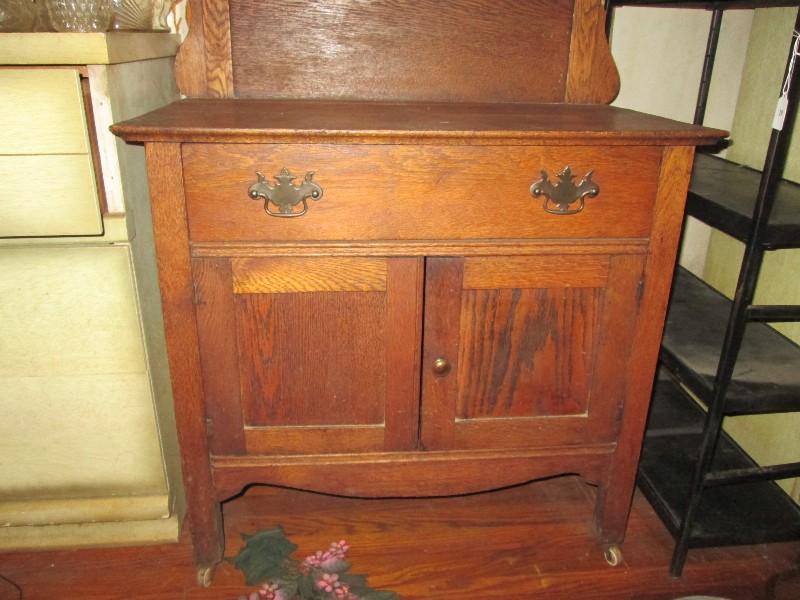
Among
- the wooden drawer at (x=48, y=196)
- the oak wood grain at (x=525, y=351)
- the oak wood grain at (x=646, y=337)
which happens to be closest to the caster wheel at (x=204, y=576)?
the oak wood grain at (x=525, y=351)

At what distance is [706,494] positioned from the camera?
1546 mm

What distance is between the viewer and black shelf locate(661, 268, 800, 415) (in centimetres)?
128

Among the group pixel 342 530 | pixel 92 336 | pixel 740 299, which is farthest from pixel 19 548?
pixel 740 299

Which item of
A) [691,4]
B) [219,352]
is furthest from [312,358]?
[691,4]

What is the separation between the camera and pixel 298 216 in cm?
111

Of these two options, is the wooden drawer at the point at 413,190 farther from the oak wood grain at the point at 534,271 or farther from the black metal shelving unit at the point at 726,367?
the black metal shelving unit at the point at 726,367

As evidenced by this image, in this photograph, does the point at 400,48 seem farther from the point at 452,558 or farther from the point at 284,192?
the point at 452,558

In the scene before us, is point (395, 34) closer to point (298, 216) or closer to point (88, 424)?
point (298, 216)

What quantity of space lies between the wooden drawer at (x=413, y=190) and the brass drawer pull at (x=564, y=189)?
0.5 inches

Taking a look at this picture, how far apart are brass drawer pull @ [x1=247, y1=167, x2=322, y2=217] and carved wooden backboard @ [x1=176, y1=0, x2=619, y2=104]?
51cm

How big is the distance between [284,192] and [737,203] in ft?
2.97

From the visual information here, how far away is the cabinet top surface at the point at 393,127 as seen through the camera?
3.40 ft

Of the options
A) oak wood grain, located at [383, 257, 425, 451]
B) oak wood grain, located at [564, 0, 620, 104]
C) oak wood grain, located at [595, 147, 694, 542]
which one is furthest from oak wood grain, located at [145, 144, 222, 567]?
oak wood grain, located at [564, 0, 620, 104]

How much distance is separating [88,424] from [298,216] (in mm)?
734
